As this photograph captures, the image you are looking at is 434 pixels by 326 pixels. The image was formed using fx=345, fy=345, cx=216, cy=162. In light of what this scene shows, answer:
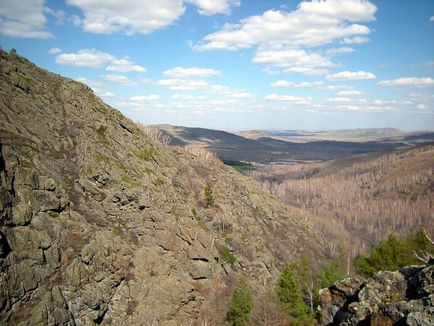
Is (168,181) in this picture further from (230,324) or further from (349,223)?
(349,223)

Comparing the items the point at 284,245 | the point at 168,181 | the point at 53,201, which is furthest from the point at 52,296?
the point at 284,245

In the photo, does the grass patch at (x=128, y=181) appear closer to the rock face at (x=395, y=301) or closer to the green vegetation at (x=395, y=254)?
the green vegetation at (x=395, y=254)

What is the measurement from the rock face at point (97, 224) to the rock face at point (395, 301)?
26.9m

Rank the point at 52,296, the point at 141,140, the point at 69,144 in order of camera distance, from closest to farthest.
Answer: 1. the point at 52,296
2. the point at 69,144
3. the point at 141,140

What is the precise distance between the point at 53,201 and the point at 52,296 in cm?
1128

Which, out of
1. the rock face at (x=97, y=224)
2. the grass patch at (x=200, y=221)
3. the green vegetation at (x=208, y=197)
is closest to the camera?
the rock face at (x=97, y=224)

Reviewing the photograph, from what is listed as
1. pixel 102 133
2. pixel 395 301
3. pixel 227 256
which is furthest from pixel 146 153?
pixel 395 301

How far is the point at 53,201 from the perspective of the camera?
132 feet

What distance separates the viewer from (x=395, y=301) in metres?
17.0

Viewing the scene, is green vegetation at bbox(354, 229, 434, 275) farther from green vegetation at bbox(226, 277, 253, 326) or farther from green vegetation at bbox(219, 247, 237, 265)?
green vegetation at bbox(219, 247, 237, 265)

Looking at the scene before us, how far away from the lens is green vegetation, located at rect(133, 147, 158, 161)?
65.1 m

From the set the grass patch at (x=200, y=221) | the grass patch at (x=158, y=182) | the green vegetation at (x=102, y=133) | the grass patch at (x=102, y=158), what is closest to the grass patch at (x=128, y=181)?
the grass patch at (x=102, y=158)

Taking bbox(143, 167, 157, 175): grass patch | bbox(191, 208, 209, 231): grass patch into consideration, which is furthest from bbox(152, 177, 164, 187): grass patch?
bbox(191, 208, 209, 231): grass patch

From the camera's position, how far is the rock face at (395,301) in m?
14.1
